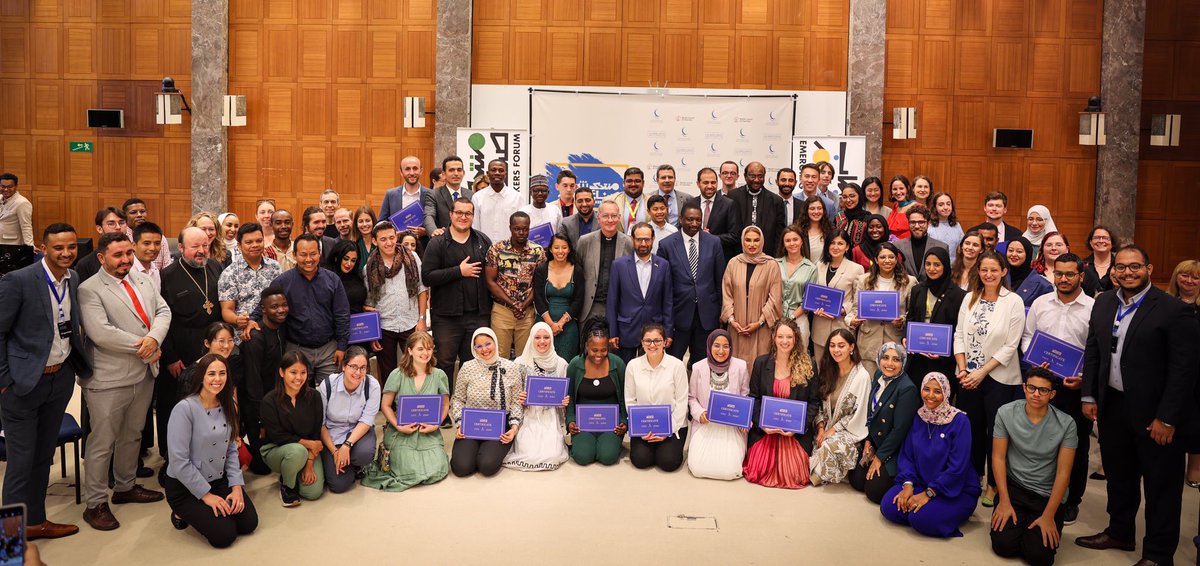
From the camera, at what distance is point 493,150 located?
1120 centimetres

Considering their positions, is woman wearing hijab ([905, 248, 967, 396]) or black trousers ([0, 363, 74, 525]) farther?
woman wearing hijab ([905, 248, 967, 396])

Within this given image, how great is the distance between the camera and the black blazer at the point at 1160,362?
4867 mm

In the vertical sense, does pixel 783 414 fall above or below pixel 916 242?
below

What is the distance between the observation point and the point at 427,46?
40.0ft

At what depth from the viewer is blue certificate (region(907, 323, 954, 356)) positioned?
6.11m

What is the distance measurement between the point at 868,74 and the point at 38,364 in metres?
10.3

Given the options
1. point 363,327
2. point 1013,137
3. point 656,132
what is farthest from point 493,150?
point 1013,137

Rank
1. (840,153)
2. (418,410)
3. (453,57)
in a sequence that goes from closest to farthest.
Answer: (418,410), (840,153), (453,57)

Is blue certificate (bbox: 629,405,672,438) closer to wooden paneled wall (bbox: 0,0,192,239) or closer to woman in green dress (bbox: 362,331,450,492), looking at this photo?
woman in green dress (bbox: 362,331,450,492)

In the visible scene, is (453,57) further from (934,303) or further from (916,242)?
(934,303)

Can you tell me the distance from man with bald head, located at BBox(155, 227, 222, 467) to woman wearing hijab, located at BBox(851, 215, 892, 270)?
201 inches

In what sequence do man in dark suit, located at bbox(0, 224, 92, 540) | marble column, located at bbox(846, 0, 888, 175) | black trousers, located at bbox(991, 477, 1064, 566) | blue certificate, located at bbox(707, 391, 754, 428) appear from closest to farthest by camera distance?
man in dark suit, located at bbox(0, 224, 92, 540), black trousers, located at bbox(991, 477, 1064, 566), blue certificate, located at bbox(707, 391, 754, 428), marble column, located at bbox(846, 0, 888, 175)

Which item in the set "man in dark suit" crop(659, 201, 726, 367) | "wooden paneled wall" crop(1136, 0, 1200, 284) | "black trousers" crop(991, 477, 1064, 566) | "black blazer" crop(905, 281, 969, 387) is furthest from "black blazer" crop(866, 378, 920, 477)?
"wooden paneled wall" crop(1136, 0, 1200, 284)

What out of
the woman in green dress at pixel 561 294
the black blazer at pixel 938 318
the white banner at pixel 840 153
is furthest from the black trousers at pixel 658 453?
the white banner at pixel 840 153
